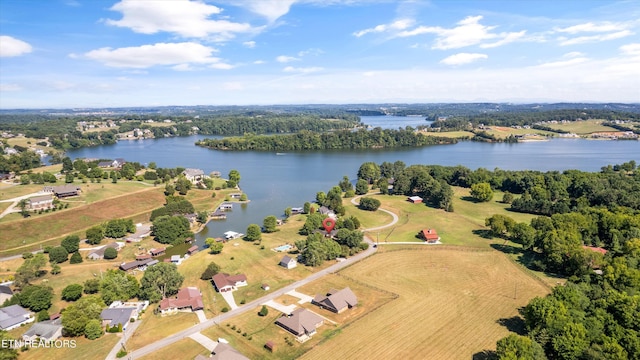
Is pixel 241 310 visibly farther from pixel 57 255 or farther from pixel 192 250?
pixel 57 255

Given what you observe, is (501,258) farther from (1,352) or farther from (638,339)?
(1,352)

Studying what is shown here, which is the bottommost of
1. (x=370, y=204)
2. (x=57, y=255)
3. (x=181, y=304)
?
(x=181, y=304)

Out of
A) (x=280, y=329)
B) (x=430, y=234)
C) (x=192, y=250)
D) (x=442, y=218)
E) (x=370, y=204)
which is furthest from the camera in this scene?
(x=370, y=204)

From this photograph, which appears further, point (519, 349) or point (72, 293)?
point (72, 293)

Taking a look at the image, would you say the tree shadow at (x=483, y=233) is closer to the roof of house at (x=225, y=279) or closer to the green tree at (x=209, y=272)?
the roof of house at (x=225, y=279)

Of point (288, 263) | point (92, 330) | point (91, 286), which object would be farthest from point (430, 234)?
point (91, 286)

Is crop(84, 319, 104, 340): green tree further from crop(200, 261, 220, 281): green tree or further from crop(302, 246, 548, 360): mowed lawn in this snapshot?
crop(302, 246, 548, 360): mowed lawn

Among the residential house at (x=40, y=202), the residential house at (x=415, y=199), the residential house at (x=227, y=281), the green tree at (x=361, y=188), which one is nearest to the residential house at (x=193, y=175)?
the residential house at (x=40, y=202)

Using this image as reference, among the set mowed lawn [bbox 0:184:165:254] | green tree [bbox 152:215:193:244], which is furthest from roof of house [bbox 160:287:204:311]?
mowed lawn [bbox 0:184:165:254]
